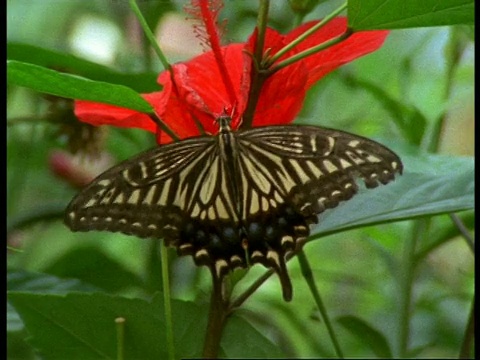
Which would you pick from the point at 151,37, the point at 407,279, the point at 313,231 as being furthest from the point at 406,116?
the point at 151,37

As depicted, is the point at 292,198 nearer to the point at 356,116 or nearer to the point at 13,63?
the point at 13,63

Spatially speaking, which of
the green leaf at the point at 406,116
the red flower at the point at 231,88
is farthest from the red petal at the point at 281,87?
the green leaf at the point at 406,116

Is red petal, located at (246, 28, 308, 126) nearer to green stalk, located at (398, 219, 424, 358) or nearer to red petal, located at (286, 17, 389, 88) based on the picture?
red petal, located at (286, 17, 389, 88)

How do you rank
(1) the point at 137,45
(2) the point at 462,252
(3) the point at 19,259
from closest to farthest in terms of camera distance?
(3) the point at 19,259
(1) the point at 137,45
(2) the point at 462,252

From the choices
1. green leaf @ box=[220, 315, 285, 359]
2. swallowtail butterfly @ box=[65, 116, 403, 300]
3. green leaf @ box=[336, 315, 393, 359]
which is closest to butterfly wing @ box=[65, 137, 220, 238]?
swallowtail butterfly @ box=[65, 116, 403, 300]

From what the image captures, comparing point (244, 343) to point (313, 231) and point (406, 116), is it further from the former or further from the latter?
point (406, 116)

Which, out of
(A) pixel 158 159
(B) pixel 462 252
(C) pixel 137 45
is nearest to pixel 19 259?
(C) pixel 137 45

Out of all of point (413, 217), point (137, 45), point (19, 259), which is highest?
point (137, 45)
